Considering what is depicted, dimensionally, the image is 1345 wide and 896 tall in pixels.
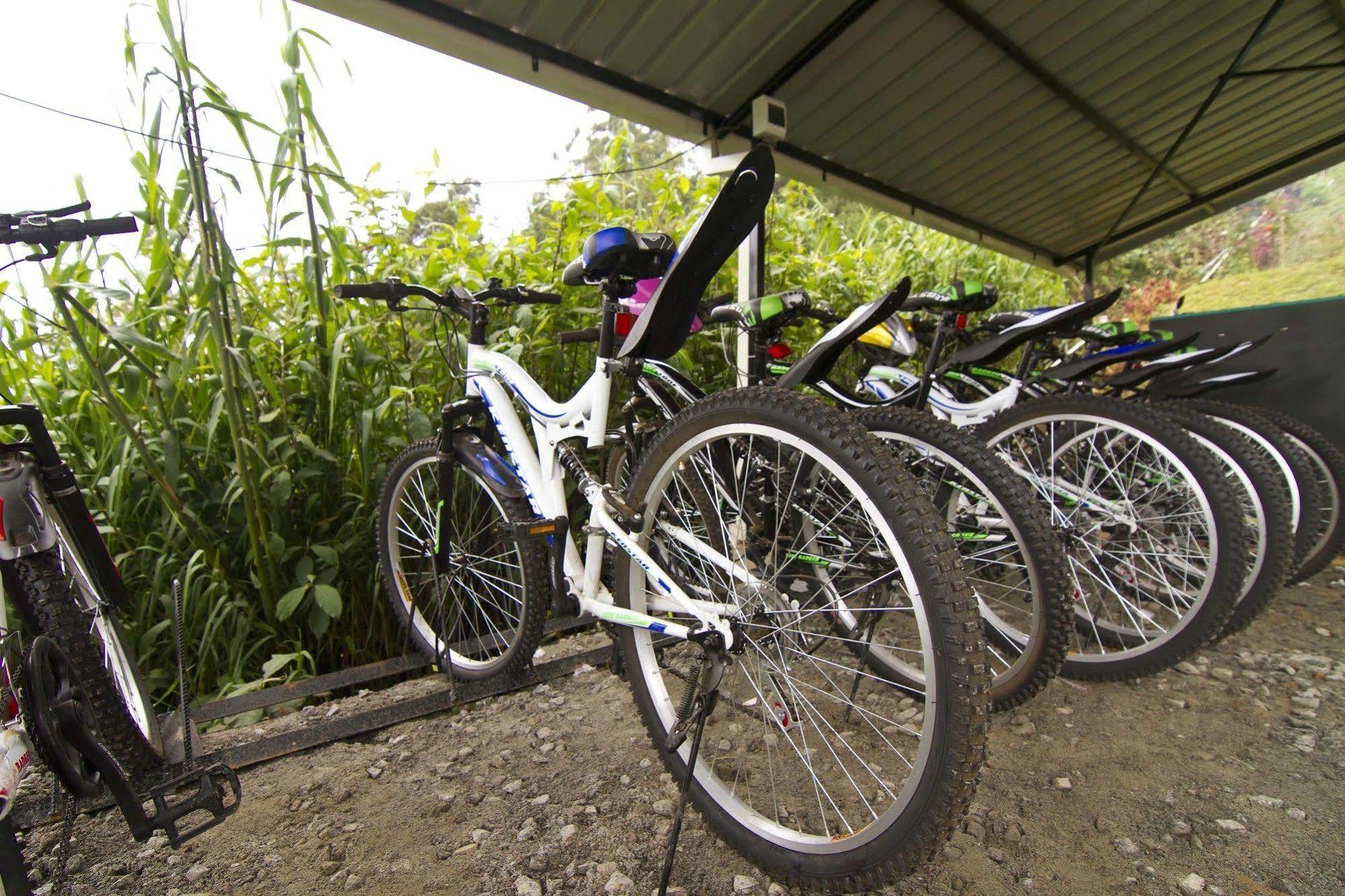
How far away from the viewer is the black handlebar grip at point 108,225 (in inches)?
46.1

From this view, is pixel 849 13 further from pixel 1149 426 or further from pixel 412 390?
pixel 412 390

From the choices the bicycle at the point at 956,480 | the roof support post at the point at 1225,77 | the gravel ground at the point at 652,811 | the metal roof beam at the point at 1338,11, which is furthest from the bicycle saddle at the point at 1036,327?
the metal roof beam at the point at 1338,11

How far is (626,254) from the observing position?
4.81 ft

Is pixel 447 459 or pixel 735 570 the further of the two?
pixel 447 459

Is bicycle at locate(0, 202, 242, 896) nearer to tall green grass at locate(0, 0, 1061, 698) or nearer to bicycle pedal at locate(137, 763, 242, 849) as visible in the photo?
bicycle pedal at locate(137, 763, 242, 849)

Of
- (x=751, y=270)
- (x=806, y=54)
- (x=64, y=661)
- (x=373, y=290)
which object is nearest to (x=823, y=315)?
(x=751, y=270)

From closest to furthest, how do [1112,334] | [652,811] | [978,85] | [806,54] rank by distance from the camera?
[652,811], [806,54], [978,85], [1112,334]

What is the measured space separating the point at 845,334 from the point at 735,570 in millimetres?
511

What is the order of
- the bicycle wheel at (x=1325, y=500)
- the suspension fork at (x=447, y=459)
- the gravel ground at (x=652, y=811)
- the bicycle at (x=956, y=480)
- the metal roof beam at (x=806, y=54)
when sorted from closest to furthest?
the gravel ground at (x=652, y=811) → the bicycle at (x=956, y=480) → the suspension fork at (x=447, y=459) → the metal roof beam at (x=806, y=54) → the bicycle wheel at (x=1325, y=500)

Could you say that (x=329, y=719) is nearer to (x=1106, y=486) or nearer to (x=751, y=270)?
(x=751, y=270)

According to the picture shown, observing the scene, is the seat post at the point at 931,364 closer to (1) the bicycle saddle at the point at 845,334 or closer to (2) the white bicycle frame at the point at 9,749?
(1) the bicycle saddle at the point at 845,334

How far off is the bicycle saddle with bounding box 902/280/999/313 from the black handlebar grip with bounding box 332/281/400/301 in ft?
5.60

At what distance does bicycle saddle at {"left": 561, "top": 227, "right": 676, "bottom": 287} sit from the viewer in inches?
57.4

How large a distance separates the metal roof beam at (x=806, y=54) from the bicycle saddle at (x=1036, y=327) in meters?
1.20
